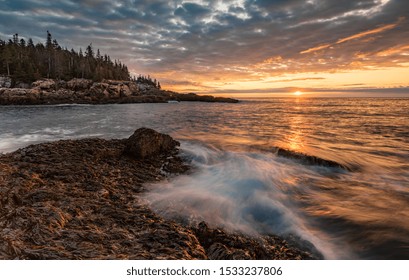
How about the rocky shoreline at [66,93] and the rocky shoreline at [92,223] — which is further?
the rocky shoreline at [66,93]

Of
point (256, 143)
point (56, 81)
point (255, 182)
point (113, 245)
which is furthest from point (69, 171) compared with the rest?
point (56, 81)

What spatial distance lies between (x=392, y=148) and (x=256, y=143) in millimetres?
7445

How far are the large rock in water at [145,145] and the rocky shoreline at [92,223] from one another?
5.10 feet

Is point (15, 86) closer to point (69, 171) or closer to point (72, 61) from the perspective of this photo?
point (72, 61)

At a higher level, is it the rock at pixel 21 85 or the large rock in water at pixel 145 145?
the rock at pixel 21 85

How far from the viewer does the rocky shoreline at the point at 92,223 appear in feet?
10.9

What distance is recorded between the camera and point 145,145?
8953 mm

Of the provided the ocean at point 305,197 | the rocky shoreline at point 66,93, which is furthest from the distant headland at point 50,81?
the ocean at point 305,197

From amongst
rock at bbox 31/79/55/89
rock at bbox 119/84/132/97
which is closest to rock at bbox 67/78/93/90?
rock at bbox 31/79/55/89

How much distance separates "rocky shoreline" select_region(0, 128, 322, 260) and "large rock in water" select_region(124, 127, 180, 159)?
5.10 feet

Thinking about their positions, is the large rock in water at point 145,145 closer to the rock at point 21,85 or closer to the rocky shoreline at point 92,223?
the rocky shoreline at point 92,223

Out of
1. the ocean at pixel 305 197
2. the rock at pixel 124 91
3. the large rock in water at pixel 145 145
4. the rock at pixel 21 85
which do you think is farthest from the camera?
the rock at pixel 124 91

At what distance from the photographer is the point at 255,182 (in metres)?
7.48

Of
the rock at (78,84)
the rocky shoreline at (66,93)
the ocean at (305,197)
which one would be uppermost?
the rock at (78,84)
